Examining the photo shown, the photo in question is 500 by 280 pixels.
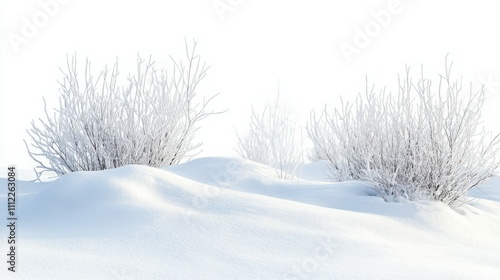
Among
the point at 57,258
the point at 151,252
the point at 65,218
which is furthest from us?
the point at 65,218

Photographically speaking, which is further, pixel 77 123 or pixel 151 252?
pixel 77 123

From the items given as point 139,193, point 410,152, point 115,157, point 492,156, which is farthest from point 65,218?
point 492,156

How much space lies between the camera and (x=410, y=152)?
545 centimetres

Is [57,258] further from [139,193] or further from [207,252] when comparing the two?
[139,193]

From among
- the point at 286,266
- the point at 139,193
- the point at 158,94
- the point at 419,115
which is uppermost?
the point at 158,94

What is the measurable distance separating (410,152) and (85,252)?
326cm

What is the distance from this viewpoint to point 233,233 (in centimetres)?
381

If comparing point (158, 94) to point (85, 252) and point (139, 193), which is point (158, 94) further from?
point (85, 252)

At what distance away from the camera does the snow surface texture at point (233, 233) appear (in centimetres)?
324

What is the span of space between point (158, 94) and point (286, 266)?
359 cm

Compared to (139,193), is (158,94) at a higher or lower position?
higher

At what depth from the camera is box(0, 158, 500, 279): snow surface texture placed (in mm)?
3242

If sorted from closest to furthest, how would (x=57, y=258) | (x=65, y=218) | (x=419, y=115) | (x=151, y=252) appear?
(x=57, y=258)
(x=151, y=252)
(x=65, y=218)
(x=419, y=115)

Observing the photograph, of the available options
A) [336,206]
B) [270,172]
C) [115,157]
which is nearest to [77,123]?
→ [115,157]
